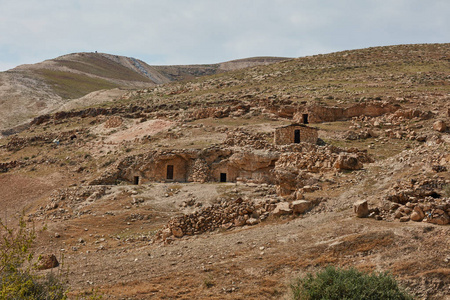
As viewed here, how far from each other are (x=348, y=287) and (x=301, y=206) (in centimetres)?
461

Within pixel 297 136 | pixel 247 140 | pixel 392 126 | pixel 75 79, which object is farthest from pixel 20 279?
pixel 75 79

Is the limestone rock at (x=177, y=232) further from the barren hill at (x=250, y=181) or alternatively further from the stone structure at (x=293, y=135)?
the stone structure at (x=293, y=135)

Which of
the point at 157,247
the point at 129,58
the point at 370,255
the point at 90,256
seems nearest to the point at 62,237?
the point at 90,256

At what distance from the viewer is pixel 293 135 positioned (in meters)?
22.4

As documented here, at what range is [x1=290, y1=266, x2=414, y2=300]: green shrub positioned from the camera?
20.5 feet

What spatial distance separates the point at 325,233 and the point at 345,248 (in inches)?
32.6

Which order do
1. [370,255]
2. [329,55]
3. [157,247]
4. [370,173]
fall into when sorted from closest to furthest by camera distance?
[370,255] → [157,247] → [370,173] → [329,55]

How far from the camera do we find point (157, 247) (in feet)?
35.6

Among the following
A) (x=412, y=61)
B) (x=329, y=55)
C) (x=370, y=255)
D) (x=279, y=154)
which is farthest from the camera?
(x=329, y=55)

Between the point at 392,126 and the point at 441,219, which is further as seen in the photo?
the point at 392,126

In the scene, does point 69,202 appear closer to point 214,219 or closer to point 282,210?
point 214,219

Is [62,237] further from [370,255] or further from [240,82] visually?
[240,82]

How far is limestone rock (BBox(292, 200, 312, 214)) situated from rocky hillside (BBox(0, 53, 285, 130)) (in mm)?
43741

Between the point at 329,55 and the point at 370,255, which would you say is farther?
the point at 329,55
